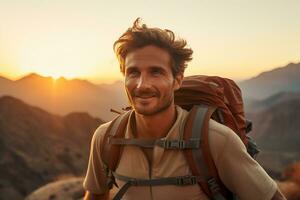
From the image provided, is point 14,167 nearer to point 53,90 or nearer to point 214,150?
point 214,150

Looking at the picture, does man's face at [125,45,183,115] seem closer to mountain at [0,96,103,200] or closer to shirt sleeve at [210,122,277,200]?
shirt sleeve at [210,122,277,200]

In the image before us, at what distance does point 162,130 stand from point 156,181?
406 millimetres

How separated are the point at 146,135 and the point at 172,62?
1.97ft

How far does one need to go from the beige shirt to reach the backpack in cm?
4

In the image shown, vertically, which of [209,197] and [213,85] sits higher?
[213,85]

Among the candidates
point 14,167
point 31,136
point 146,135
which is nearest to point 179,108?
point 146,135

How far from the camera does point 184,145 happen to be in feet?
9.74

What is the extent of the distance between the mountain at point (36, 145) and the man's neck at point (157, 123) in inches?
892

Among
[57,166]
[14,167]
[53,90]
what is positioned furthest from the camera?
[53,90]

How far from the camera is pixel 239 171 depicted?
2904mm

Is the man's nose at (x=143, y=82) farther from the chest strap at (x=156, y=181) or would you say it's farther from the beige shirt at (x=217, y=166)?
the chest strap at (x=156, y=181)

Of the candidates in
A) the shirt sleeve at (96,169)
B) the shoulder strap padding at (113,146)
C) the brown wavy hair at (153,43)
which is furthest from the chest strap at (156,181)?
the brown wavy hair at (153,43)

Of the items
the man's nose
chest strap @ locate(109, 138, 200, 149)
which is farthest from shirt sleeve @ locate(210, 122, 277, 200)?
the man's nose

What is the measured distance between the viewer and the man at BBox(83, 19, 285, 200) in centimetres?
293
